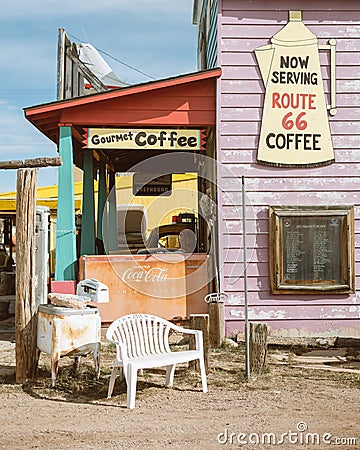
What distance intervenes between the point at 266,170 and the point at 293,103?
3.75 feet

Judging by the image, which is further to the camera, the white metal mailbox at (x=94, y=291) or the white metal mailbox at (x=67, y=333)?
the white metal mailbox at (x=94, y=291)

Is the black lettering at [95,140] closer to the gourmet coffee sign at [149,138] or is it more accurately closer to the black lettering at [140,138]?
the gourmet coffee sign at [149,138]

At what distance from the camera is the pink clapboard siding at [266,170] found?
10898 millimetres

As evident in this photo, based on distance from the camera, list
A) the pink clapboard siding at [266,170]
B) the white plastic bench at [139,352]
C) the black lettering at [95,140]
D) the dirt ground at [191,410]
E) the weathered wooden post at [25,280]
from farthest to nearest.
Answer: the pink clapboard siding at [266,170], the black lettering at [95,140], the weathered wooden post at [25,280], the white plastic bench at [139,352], the dirt ground at [191,410]

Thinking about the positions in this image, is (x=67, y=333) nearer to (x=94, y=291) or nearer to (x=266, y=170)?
(x=94, y=291)

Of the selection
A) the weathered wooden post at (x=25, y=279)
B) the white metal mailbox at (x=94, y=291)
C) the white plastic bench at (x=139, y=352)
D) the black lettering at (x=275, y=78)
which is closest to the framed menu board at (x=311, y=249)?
the black lettering at (x=275, y=78)

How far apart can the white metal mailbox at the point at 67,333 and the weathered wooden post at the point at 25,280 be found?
0.16m

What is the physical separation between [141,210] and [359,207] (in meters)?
8.92

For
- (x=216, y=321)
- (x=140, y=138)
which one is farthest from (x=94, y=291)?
(x=140, y=138)

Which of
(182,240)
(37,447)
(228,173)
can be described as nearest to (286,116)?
(228,173)

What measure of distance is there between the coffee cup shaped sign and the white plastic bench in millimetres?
4019

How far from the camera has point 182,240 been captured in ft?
→ 49.0

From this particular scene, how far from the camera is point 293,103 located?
11.0m

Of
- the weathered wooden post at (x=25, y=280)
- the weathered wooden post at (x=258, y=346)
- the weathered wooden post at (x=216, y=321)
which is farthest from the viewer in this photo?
the weathered wooden post at (x=216, y=321)
